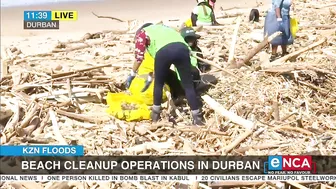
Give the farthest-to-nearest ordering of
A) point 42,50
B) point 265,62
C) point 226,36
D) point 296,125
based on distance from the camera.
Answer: point 42,50 < point 226,36 < point 265,62 < point 296,125

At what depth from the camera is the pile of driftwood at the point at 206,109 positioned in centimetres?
620

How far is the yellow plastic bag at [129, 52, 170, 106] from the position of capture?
281 inches

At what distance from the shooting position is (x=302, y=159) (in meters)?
5.84

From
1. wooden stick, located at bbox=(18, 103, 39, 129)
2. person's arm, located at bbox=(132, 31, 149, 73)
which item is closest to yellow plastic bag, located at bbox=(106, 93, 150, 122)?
person's arm, located at bbox=(132, 31, 149, 73)

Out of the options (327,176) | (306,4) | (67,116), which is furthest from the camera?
(306,4)

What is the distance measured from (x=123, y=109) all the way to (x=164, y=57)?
997 millimetres

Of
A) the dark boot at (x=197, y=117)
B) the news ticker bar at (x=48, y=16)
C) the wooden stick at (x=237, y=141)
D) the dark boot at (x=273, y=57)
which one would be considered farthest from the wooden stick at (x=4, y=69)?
the news ticker bar at (x=48, y=16)

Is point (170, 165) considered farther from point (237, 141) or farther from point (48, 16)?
point (48, 16)

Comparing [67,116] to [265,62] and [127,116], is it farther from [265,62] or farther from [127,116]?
[265,62]

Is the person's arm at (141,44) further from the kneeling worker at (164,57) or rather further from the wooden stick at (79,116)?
the wooden stick at (79,116)

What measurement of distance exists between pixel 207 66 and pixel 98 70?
167cm

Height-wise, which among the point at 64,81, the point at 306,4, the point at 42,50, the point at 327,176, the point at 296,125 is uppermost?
the point at 306,4

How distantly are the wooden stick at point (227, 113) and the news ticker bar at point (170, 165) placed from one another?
62cm

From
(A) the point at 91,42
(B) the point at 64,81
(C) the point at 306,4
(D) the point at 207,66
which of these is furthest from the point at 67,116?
(C) the point at 306,4
